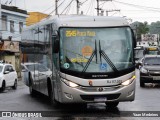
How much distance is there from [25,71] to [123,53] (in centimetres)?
926

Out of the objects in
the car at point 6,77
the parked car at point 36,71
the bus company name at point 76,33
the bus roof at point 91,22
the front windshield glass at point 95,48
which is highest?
the bus roof at point 91,22

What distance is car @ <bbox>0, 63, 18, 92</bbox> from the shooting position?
25.4 meters

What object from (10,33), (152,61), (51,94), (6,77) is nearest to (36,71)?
(51,94)

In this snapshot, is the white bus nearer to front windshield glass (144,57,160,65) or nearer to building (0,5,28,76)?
front windshield glass (144,57,160,65)

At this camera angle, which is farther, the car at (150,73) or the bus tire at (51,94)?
the car at (150,73)

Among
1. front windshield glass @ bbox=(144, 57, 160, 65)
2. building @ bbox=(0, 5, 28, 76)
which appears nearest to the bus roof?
front windshield glass @ bbox=(144, 57, 160, 65)

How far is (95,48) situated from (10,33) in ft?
114

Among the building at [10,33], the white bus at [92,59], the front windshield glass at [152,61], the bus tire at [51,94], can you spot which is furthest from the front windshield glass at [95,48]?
the building at [10,33]

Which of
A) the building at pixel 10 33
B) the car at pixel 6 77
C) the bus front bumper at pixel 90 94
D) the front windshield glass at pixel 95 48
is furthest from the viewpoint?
the building at pixel 10 33

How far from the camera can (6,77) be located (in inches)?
1030

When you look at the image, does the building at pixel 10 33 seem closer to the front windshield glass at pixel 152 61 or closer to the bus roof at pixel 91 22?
the front windshield glass at pixel 152 61

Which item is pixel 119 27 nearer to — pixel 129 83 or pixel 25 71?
pixel 129 83

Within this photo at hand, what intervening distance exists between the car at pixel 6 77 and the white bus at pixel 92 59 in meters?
11.1

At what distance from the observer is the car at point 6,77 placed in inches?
1002
